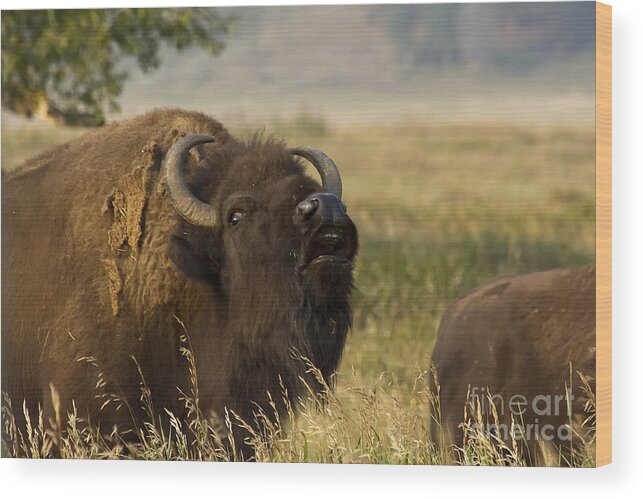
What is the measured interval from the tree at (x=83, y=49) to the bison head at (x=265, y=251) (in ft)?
2.22

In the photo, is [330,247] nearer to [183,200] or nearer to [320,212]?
[320,212]

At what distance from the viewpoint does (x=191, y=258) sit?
323 inches

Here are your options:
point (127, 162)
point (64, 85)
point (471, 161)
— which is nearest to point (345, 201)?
point (471, 161)

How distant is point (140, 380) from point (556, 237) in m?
2.37

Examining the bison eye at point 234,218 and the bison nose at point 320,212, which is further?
the bison eye at point 234,218

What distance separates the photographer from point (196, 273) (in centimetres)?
822

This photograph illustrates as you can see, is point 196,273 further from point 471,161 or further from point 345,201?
point 471,161

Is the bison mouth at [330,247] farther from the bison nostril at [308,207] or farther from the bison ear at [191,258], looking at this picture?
the bison ear at [191,258]

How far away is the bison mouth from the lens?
7.83 metres

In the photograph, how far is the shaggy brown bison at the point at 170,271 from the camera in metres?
8.10

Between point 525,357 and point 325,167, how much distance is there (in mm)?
1479

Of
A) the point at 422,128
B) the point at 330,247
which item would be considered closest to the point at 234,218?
the point at 330,247

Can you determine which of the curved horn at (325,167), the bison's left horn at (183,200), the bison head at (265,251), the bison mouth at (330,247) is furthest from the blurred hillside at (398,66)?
the bison mouth at (330,247)

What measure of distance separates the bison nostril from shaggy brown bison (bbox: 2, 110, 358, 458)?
13 millimetres
